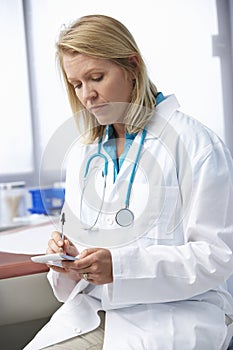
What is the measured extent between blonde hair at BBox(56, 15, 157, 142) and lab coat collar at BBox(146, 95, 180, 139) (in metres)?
0.01

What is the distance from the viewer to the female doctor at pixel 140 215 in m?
1.11

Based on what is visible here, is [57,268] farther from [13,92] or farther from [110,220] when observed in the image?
[13,92]

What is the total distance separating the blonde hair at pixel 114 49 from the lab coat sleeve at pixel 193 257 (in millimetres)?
157

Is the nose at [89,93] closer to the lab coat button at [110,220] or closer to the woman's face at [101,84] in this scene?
the woman's face at [101,84]

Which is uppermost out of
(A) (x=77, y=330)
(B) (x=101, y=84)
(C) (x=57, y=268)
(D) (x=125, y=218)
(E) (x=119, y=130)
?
(B) (x=101, y=84)

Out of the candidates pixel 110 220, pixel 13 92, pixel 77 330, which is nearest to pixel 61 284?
pixel 77 330

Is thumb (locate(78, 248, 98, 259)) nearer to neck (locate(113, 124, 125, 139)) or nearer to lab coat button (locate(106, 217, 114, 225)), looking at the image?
lab coat button (locate(106, 217, 114, 225))

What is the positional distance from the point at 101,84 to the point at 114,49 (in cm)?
7

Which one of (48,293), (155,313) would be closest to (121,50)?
(155,313)

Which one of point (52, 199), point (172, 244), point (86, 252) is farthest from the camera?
point (52, 199)

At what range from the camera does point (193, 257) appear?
1.10 meters

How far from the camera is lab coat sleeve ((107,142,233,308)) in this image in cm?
110

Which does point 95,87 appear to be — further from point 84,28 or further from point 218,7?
point 218,7

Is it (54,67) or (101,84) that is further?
(54,67)
